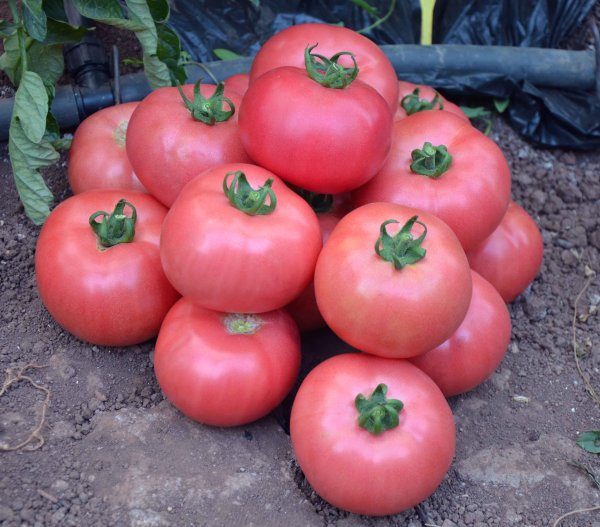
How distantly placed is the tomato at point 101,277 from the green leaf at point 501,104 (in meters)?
1.67

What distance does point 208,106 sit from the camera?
2.02 m

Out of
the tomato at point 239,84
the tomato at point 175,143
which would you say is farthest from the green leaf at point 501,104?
the tomato at point 175,143

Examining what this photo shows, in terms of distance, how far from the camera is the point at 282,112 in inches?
73.7

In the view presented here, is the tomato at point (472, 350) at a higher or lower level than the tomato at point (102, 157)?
lower

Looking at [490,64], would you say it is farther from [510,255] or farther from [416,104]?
[510,255]

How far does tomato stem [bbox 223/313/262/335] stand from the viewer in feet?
6.22

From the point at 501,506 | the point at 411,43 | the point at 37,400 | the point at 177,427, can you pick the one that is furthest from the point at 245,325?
the point at 411,43

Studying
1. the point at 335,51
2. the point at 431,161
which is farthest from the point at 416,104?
the point at 431,161

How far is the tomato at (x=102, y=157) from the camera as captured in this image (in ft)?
7.54

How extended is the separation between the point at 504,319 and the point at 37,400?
1.23 meters

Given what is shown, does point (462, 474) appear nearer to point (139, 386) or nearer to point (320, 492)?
point (320, 492)

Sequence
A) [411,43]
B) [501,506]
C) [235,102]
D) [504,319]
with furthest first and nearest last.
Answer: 1. [411,43]
2. [235,102]
3. [504,319]
4. [501,506]

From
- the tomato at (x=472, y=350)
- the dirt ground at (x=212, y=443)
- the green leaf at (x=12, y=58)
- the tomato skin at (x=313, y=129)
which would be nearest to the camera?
the dirt ground at (x=212, y=443)

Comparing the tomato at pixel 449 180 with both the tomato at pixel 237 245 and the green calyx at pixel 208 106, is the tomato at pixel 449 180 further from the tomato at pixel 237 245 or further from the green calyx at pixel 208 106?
the green calyx at pixel 208 106
